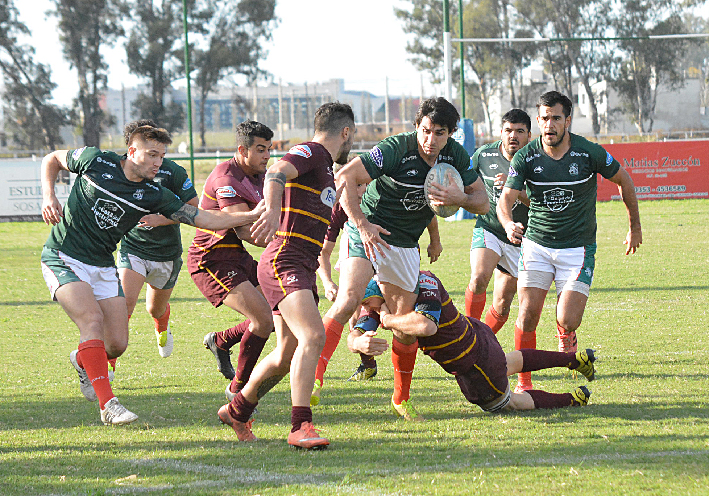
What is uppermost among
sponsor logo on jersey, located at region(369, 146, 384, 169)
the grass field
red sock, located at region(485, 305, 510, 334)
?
sponsor logo on jersey, located at region(369, 146, 384, 169)

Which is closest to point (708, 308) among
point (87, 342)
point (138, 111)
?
point (87, 342)

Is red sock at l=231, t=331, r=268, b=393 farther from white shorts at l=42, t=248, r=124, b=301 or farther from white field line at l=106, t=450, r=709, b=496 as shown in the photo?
white field line at l=106, t=450, r=709, b=496

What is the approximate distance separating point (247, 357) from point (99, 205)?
1.52m

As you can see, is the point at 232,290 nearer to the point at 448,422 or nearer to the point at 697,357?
the point at 448,422

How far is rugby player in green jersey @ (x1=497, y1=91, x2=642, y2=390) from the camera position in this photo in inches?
260

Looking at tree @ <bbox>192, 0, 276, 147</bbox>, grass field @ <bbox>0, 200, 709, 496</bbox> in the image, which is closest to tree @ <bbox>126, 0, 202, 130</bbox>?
tree @ <bbox>192, 0, 276, 147</bbox>

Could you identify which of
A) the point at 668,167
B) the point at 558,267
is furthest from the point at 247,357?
the point at 668,167

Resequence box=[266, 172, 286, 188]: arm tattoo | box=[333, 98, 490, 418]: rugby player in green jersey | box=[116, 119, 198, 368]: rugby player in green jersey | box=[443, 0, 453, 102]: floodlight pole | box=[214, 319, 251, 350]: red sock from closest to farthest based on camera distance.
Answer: box=[266, 172, 286, 188]: arm tattoo < box=[333, 98, 490, 418]: rugby player in green jersey < box=[214, 319, 251, 350]: red sock < box=[116, 119, 198, 368]: rugby player in green jersey < box=[443, 0, 453, 102]: floodlight pole

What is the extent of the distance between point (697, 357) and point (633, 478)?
3.48 meters

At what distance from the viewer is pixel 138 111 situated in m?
38.0

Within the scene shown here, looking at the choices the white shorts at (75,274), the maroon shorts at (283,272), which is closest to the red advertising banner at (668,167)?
the white shorts at (75,274)

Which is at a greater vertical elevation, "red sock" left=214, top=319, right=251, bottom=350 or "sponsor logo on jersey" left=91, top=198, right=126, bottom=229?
"sponsor logo on jersey" left=91, top=198, right=126, bottom=229

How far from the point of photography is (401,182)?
5.88 metres

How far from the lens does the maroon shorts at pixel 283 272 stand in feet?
16.0
